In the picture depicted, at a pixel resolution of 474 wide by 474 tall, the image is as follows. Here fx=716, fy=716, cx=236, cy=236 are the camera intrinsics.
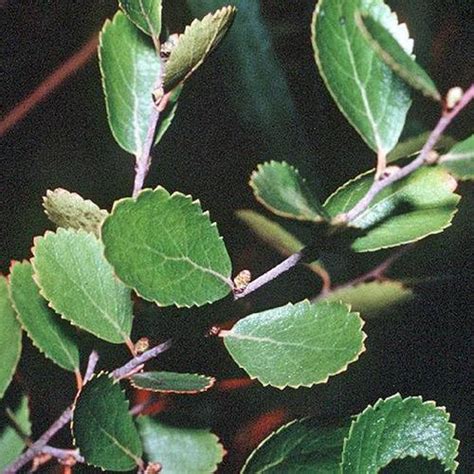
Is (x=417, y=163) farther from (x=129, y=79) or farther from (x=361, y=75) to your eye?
(x=129, y=79)

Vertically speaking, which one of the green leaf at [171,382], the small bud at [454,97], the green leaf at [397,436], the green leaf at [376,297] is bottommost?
the green leaf at [376,297]

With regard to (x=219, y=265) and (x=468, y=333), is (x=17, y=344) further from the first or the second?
(x=468, y=333)

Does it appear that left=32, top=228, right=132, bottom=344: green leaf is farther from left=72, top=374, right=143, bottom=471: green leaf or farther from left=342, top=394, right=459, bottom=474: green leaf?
left=342, top=394, right=459, bottom=474: green leaf

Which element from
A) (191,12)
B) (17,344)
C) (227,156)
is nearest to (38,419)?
(17,344)

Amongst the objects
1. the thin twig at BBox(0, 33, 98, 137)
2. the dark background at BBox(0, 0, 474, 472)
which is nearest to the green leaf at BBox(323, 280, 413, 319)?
the dark background at BBox(0, 0, 474, 472)

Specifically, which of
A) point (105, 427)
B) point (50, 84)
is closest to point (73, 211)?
point (105, 427)

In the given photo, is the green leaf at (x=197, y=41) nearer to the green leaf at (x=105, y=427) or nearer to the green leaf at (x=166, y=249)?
the green leaf at (x=166, y=249)

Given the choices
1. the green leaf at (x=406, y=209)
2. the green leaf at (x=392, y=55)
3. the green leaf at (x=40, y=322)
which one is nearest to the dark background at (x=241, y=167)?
the green leaf at (x=40, y=322)
